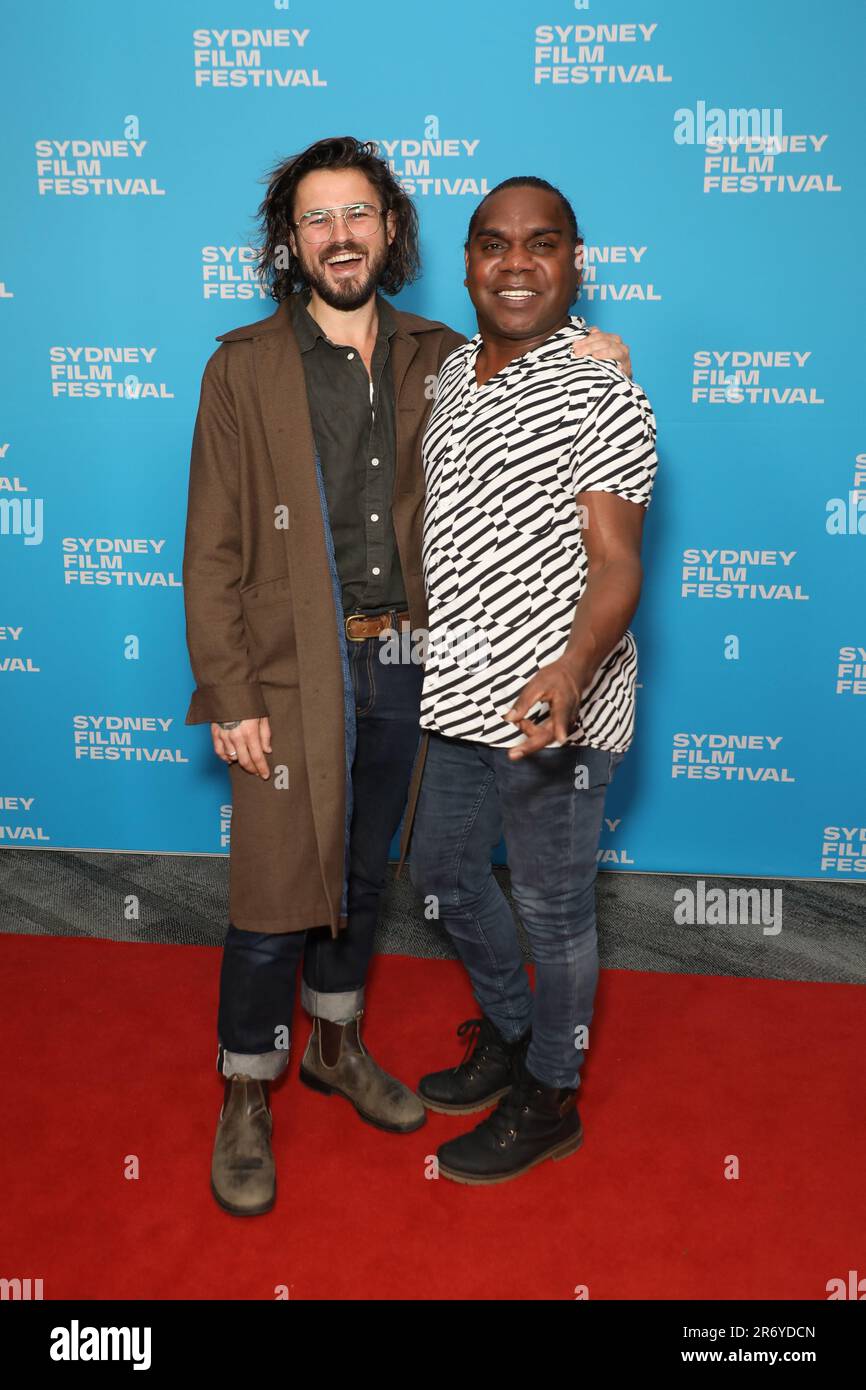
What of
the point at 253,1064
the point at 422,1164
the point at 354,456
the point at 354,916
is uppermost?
the point at 354,456

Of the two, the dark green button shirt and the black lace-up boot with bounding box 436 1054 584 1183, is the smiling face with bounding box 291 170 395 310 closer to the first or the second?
the dark green button shirt

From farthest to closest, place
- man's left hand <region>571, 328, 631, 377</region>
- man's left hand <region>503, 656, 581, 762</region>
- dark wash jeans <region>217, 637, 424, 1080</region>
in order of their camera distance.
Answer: dark wash jeans <region>217, 637, 424, 1080</region>, man's left hand <region>571, 328, 631, 377</region>, man's left hand <region>503, 656, 581, 762</region>

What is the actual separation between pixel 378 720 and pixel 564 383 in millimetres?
701

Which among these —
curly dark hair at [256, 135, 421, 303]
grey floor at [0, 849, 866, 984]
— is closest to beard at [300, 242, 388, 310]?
curly dark hair at [256, 135, 421, 303]

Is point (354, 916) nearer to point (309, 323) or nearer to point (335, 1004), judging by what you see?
point (335, 1004)

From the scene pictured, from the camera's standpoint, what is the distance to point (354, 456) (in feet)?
6.67

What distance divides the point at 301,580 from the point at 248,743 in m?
0.31

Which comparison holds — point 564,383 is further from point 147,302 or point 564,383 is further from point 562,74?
point 147,302

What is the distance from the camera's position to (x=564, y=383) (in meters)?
1.77

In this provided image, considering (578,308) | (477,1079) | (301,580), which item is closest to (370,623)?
(301,580)

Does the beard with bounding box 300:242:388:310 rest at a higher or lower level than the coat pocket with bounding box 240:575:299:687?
higher

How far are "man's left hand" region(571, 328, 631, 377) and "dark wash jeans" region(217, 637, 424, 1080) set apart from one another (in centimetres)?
62

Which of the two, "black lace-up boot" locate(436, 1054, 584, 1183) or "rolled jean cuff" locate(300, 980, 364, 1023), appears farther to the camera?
"rolled jean cuff" locate(300, 980, 364, 1023)

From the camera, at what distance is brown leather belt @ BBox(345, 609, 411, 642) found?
2.05 metres
